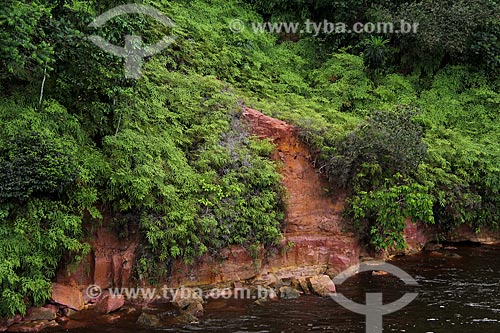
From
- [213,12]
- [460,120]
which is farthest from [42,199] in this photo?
[460,120]

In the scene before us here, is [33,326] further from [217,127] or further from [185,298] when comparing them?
[217,127]

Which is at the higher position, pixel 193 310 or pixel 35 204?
pixel 35 204

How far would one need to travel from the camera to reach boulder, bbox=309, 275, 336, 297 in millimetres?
11938

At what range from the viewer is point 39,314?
9.84m

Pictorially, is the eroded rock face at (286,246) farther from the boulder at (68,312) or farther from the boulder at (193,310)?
the boulder at (193,310)

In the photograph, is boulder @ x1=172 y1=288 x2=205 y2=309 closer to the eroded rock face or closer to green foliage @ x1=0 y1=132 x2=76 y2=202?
the eroded rock face

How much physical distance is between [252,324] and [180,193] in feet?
12.0

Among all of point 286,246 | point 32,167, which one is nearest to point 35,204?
point 32,167

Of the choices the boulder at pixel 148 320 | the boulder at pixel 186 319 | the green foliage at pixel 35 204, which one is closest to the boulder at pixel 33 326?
the green foliage at pixel 35 204

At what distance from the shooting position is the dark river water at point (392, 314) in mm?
9883

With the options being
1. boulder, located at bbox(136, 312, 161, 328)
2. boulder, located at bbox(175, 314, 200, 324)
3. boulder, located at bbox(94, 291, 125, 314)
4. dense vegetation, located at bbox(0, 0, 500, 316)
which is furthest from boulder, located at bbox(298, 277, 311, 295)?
boulder, located at bbox(94, 291, 125, 314)

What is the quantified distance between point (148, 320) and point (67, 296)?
179 centimetres

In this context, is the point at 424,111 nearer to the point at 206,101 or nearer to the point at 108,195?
the point at 206,101

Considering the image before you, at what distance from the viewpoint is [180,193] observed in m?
12.3
